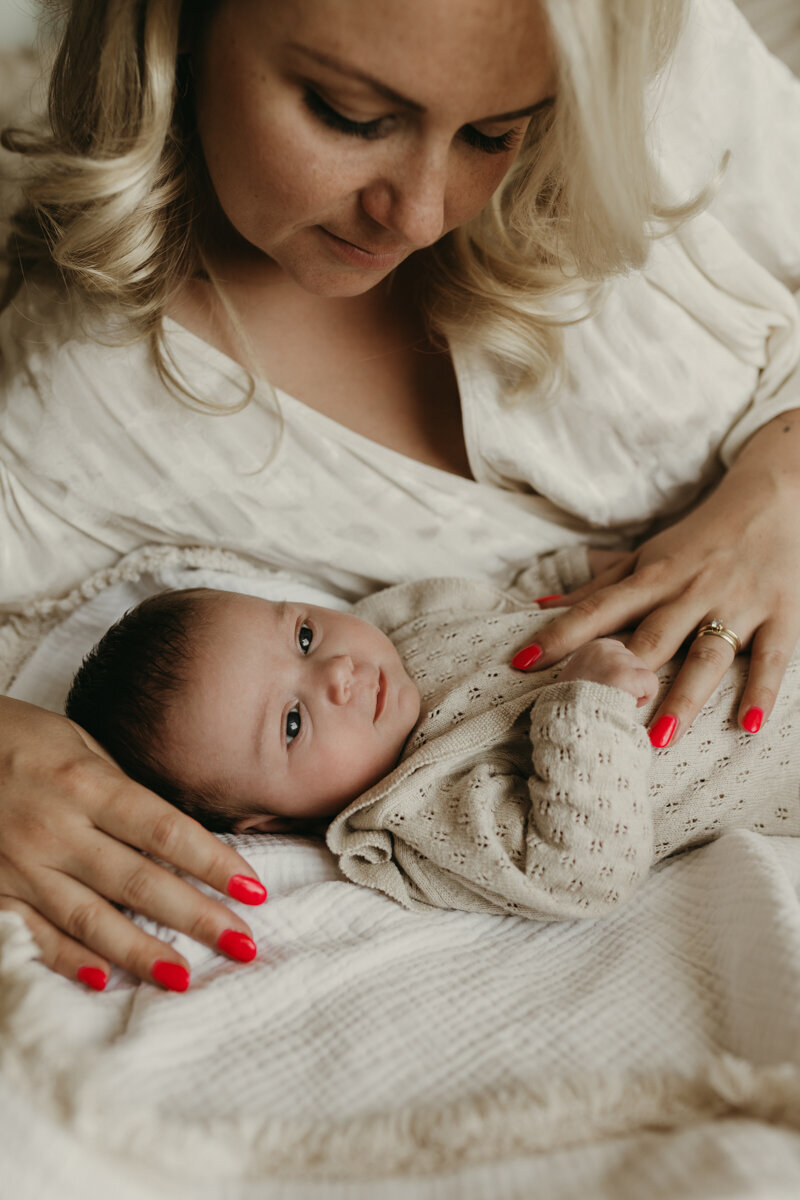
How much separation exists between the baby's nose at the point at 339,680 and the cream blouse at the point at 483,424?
1.03 feet

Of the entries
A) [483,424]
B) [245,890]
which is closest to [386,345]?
[483,424]

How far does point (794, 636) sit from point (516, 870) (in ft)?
1.60

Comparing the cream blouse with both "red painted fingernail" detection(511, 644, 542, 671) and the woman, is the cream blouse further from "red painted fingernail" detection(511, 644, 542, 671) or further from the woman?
"red painted fingernail" detection(511, 644, 542, 671)

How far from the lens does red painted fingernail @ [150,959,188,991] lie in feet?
2.87

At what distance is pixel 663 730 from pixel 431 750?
0.27m

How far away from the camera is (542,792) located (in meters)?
1.03

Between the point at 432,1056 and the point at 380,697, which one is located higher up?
the point at 380,697

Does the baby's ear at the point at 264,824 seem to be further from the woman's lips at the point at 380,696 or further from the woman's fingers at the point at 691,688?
the woman's fingers at the point at 691,688

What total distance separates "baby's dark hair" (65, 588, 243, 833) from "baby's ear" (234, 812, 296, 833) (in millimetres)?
17

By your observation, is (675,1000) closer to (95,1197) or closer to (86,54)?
(95,1197)

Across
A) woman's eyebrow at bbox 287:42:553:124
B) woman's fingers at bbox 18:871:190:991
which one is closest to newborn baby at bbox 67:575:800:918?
woman's fingers at bbox 18:871:190:991

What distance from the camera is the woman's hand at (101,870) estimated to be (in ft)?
2.96

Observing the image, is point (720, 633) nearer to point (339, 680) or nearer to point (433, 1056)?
point (339, 680)

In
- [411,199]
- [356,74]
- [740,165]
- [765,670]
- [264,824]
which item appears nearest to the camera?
[356,74]
